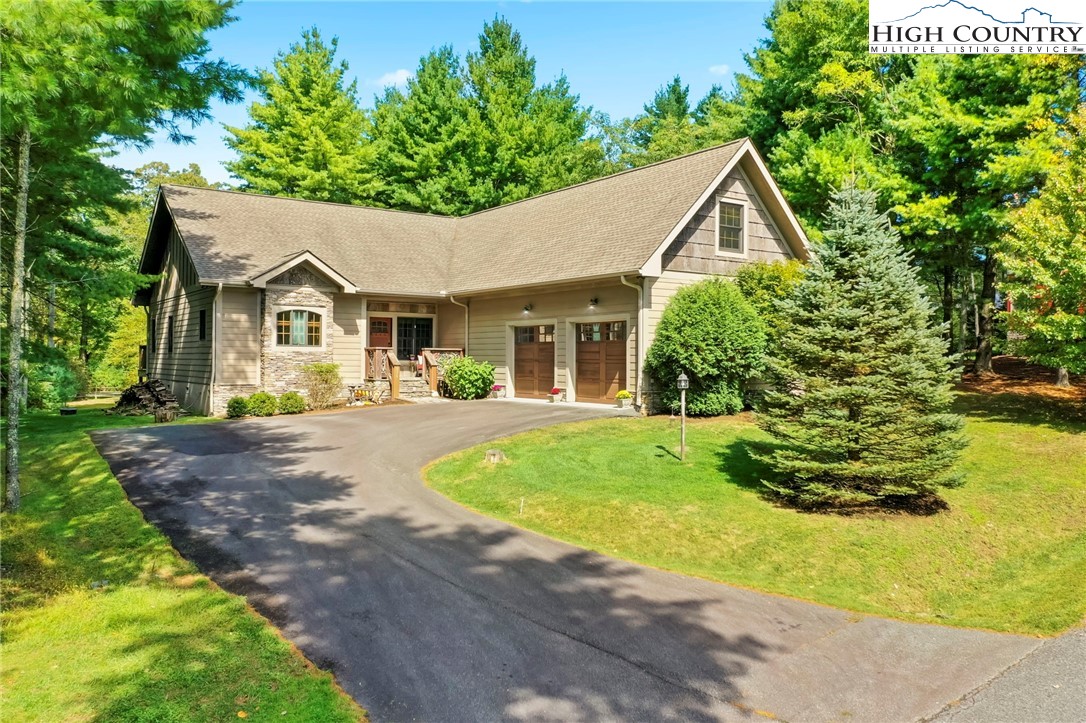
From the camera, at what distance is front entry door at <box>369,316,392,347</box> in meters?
22.1

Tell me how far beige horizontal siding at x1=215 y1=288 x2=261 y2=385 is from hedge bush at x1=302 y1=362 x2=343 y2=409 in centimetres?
135

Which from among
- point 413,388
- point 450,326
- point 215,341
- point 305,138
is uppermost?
point 305,138

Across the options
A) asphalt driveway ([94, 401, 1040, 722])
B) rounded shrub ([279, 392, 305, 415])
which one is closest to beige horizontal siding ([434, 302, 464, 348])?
rounded shrub ([279, 392, 305, 415])

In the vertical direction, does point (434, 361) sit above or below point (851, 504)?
above

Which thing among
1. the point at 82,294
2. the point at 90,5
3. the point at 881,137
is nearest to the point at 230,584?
the point at 90,5

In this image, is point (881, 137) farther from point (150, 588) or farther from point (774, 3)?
point (150, 588)

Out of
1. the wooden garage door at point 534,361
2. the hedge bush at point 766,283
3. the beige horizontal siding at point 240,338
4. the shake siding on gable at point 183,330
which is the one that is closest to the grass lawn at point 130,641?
the beige horizontal siding at point 240,338

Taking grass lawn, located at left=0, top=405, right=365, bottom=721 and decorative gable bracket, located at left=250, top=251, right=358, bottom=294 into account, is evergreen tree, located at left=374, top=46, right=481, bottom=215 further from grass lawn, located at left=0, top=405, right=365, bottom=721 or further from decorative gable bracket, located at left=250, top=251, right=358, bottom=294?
grass lawn, located at left=0, top=405, right=365, bottom=721

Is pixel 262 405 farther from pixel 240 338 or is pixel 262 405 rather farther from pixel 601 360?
pixel 601 360

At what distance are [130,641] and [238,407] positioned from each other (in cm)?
1374

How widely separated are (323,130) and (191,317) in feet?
63.6

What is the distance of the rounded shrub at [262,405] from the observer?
17.9 meters

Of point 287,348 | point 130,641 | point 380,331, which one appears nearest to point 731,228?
point 380,331

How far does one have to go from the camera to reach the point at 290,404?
737 inches
